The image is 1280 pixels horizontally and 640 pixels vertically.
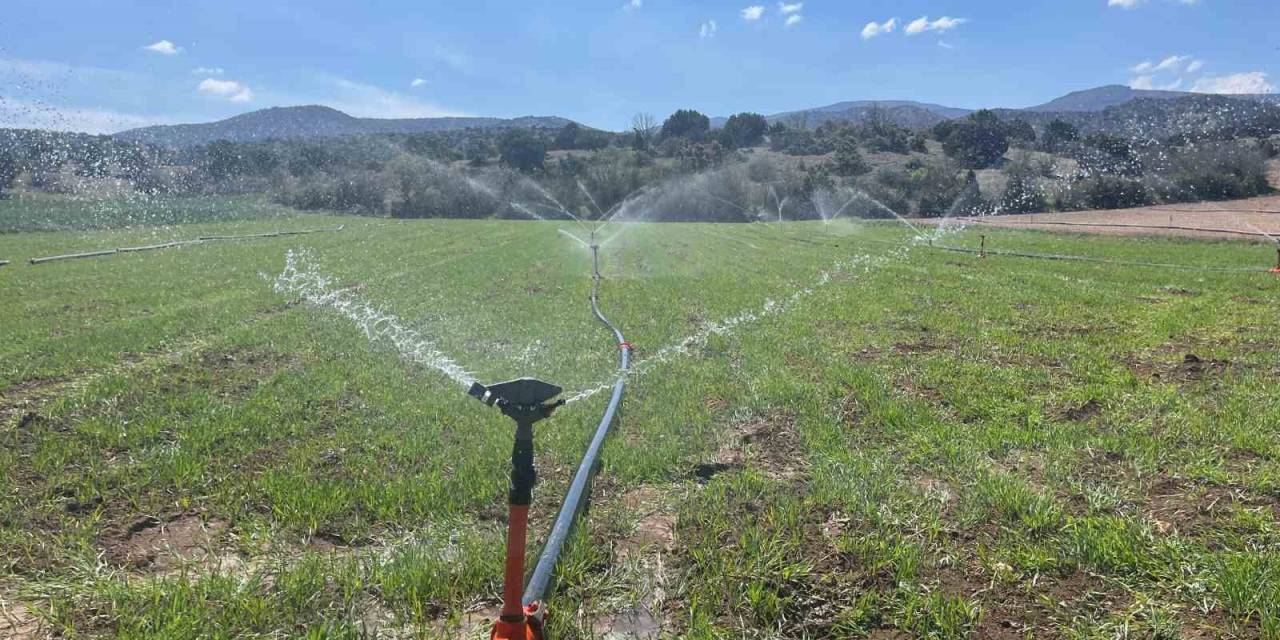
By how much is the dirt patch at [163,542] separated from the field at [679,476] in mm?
20

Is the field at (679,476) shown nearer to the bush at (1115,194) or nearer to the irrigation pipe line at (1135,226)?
the irrigation pipe line at (1135,226)

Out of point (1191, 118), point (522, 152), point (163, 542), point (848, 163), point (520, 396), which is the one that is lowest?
point (163, 542)

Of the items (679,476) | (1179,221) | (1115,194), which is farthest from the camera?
(1115,194)

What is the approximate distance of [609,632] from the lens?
2.92 meters

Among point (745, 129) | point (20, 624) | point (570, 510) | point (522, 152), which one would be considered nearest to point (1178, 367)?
point (570, 510)

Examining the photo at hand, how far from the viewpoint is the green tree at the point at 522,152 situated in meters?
85.8

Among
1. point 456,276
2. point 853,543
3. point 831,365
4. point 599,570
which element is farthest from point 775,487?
point 456,276

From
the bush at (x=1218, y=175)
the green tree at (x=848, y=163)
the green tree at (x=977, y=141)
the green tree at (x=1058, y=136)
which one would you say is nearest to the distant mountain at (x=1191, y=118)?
the green tree at (x=1058, y=136)

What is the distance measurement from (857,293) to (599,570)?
10.5m

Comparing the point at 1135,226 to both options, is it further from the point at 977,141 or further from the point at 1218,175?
the point at 977,141

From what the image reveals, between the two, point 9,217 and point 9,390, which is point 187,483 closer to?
point 9,390

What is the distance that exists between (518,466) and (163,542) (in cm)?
250

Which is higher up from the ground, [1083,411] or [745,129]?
[745,129]

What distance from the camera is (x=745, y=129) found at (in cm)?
12838
